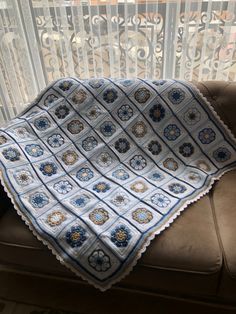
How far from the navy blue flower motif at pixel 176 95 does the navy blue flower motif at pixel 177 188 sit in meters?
0.43

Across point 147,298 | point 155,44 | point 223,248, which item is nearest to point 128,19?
point 155,44

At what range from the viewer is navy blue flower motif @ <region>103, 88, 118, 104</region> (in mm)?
1470

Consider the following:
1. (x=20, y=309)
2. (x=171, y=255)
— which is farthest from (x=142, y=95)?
(x=20, y=309)

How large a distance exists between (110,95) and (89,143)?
0.28 meters

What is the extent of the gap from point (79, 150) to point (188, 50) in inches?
35.3

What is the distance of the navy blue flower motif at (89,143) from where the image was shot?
1400mm

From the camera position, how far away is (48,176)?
126 centimetres

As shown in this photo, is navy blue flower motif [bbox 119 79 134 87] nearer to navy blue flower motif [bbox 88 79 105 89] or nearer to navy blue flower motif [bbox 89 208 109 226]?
navy blue flower motif [bbox 88 79 105 89]

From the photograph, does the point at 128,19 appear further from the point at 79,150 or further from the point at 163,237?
the point at 163,237

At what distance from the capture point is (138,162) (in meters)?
1.37

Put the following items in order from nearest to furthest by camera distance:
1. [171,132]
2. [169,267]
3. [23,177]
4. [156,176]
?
[169,267]
[23,177]
[156,176]
[171,132]

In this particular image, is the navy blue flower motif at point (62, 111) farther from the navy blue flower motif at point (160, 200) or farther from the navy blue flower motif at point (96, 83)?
the navy blue flower motif at point (160, 200)

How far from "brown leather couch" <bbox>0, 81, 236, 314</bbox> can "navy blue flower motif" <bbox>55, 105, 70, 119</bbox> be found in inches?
19.3

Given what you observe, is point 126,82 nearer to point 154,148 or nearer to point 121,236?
point 154,148
